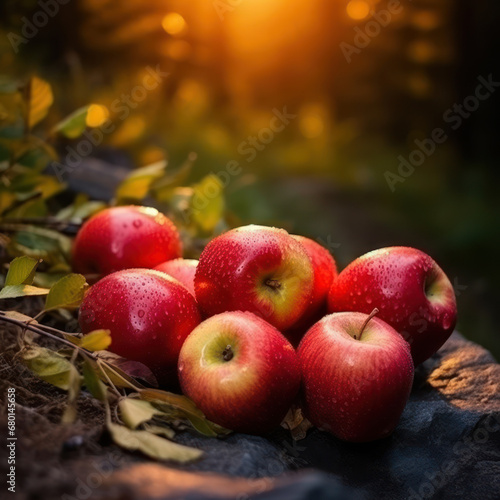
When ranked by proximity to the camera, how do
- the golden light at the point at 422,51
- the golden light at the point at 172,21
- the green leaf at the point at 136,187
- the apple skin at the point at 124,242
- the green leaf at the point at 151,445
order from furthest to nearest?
the golden light at the point at 422,51
the golden light at the point at 172,21
the green leaf at the point at 136,187
the apple skin at the point at 124,242
the green leaf at the point at 151,445

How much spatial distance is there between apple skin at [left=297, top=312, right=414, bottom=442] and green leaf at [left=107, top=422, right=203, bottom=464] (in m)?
0.33

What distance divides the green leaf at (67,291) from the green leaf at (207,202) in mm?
844

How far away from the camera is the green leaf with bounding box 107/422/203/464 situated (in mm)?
999

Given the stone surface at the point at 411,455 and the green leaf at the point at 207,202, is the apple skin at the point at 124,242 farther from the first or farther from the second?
the stone surface at the point at 411,455

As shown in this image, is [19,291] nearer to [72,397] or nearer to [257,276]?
[72,397]

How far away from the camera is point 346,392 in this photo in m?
1.20

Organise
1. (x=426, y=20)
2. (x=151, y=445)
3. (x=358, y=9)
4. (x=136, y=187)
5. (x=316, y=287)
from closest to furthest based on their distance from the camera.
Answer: (x=151, y=445) → (x=316, y=287) → (x=136, y=187) → (x=358, y=9) → (x=426, y=20)

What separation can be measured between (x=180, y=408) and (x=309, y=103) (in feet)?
20.5

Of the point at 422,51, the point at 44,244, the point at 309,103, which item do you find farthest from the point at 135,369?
the point at 309,103

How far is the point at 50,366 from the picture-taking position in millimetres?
1198

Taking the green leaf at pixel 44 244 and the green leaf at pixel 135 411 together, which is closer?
the green leaf at pixel 135 411

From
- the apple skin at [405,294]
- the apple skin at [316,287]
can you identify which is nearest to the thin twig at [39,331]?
the apple skin at [316,287]

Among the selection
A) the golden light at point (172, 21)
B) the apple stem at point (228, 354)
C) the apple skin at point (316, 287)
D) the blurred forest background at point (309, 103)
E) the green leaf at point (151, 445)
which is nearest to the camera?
the green leaf at point (151, 445)

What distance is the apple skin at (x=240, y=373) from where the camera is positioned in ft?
3.80
